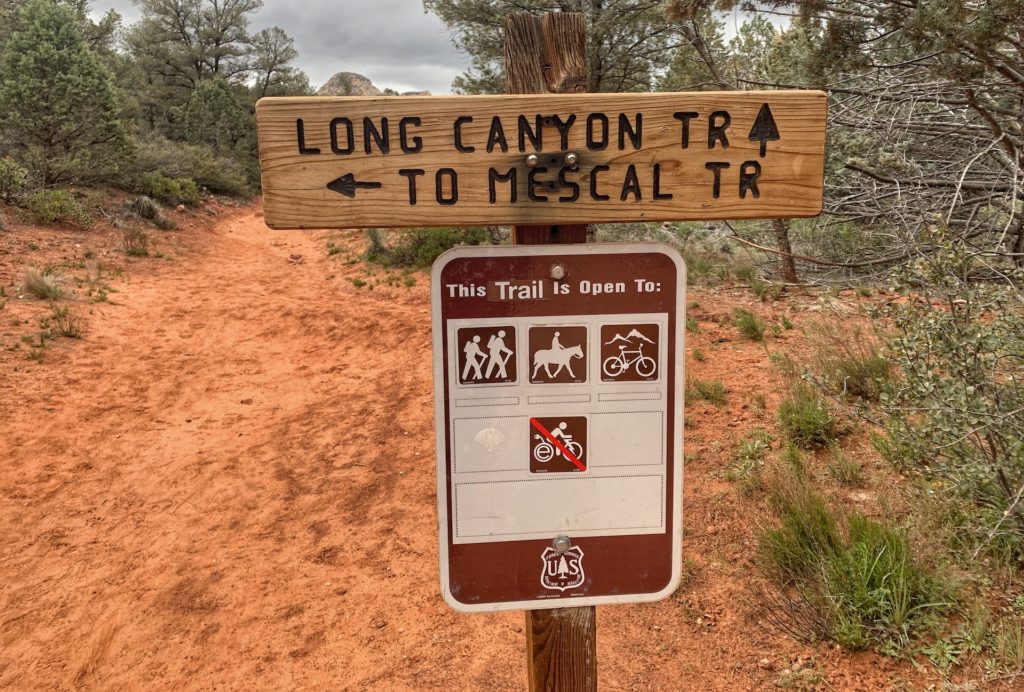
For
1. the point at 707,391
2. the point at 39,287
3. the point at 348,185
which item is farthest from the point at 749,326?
the point at 39,287

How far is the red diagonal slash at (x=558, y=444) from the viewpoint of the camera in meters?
1.36

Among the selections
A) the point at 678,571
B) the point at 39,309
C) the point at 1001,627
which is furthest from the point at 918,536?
the point at 39,309

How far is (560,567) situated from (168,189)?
1759 cm

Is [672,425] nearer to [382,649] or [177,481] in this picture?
[382,649]

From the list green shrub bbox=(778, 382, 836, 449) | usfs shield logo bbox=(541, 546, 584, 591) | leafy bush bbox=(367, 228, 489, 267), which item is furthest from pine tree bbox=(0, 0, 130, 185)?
usfs shield logo bbox=(541, 546, 584, 591)

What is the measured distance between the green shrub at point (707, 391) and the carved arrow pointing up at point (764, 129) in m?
3.55

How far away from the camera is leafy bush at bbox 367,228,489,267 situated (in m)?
10.5

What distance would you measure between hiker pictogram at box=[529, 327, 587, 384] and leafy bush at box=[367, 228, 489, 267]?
29.2 feet

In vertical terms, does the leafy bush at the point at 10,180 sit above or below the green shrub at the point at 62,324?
above

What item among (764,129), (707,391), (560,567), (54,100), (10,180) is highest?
(54,100)

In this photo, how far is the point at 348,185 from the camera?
1244mm

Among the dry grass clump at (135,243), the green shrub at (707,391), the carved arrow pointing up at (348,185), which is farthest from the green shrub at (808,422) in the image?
the dry grass clump at (135,243)

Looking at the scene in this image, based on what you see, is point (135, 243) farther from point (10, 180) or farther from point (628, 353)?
point (628, 353)

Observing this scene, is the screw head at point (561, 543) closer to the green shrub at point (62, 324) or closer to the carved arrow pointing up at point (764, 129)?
the carved arrow pointing up at point (764, 129)
